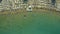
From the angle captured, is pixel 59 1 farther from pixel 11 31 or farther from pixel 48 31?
pixel 11 31

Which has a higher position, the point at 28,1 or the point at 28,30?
the point at 28,1

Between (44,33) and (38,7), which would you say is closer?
(44,33)

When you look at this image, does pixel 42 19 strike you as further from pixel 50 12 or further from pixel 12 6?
pixel 12 6

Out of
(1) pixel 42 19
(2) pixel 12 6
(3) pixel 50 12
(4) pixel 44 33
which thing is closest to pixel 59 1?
(3) pixel 50 12

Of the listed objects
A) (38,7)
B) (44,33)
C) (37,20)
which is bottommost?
(44,33)

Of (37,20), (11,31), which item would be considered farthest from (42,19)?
(11,31)

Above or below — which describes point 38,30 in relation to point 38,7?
below
